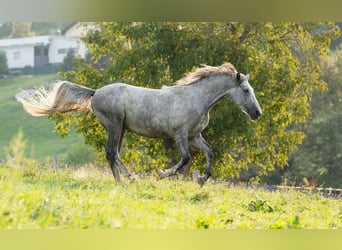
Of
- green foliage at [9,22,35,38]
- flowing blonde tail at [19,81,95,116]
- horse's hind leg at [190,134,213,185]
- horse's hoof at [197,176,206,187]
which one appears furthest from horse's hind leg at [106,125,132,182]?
green foliage at [9,22,35,38]

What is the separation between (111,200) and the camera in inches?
323

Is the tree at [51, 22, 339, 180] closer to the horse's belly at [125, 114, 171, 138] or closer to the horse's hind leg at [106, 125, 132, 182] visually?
the horse's belly at [125, 114, 171, 138]

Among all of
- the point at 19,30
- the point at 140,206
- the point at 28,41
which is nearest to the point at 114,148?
the point at 140,206

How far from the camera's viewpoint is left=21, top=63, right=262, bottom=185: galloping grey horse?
39.2 feet

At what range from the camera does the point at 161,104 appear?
39.5 ft

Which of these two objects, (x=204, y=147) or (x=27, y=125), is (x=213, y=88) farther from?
(x=27, y=125)

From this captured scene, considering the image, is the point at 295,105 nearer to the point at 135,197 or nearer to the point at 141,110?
the point at 141,110

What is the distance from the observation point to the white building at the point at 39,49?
188 ft

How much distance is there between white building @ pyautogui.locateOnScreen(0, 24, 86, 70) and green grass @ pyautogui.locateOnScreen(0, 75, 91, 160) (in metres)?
5.12

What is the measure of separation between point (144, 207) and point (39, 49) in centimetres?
5216

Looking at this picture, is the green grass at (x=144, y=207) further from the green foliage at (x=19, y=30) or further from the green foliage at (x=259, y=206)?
the green foliage at (x=19, y=30)

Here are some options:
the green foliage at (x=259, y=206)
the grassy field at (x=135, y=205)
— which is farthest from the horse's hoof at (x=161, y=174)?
the green foliage at (x=259, y=206)
